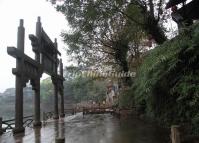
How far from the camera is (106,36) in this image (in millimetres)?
29703

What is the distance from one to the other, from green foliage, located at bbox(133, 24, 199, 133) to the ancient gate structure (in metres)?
8.12

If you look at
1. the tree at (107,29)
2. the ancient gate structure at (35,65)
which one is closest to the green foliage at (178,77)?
the tree at (107,29)

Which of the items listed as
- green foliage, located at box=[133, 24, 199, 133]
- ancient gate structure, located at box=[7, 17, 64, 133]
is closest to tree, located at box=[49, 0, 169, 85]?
ancient gate structure, located at box=[7, 17, 64, 133]

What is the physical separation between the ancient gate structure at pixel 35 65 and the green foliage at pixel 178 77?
812 cm

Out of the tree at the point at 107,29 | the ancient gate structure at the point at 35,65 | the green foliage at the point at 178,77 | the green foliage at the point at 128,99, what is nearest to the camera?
the green foliage at the point at 178,77

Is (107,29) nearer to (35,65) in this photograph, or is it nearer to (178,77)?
(35,65)

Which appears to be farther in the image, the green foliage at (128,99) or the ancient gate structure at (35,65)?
the green foliage at (128,99)

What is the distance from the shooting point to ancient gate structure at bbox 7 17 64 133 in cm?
1661

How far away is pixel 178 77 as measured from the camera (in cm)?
1107

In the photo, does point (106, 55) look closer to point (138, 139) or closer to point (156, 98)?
point (156, 98)

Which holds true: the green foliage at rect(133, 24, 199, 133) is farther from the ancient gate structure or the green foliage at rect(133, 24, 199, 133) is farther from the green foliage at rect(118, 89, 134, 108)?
the green foliage at rect(118, 89, 134, 108)

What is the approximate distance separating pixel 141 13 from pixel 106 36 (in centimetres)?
1173

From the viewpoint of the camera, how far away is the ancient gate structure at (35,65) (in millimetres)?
16609

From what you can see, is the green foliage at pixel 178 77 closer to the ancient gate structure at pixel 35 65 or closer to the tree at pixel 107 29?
the tree at pixel 107 29
